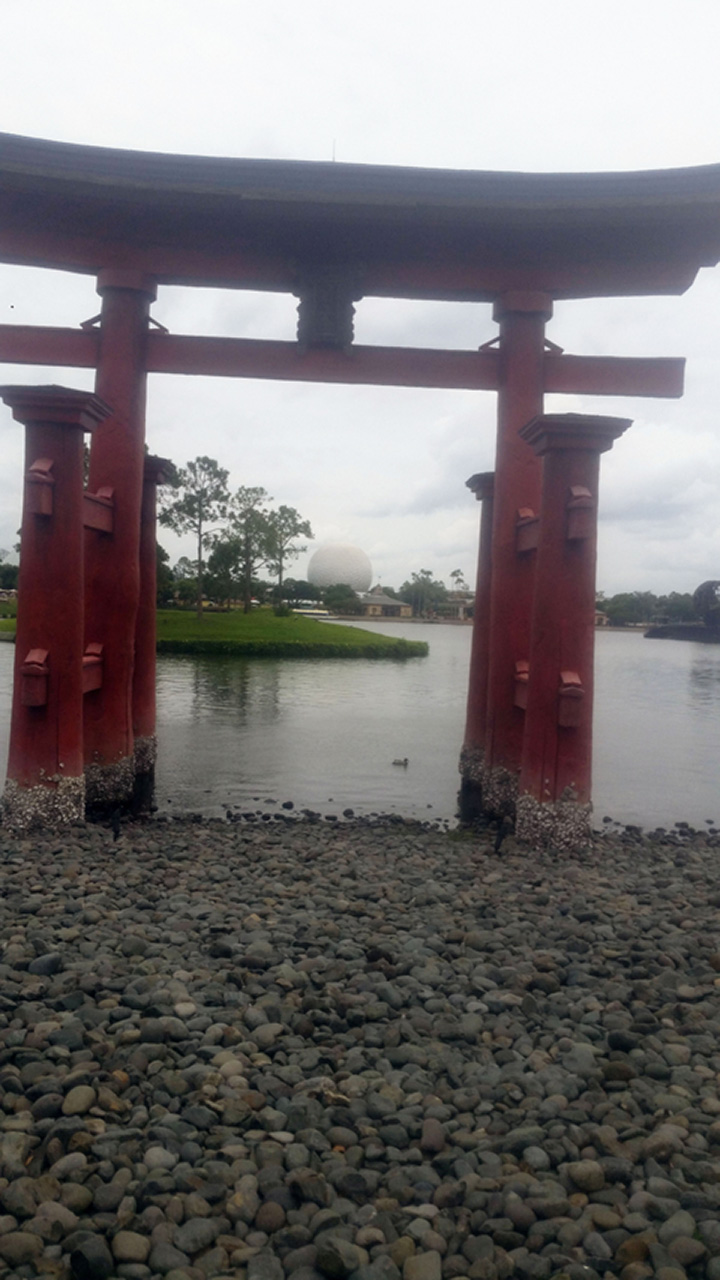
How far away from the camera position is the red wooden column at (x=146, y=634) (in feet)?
29.1

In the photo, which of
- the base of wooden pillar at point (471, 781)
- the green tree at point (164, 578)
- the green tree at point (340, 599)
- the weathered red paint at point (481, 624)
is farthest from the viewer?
the green tree at point (340, 599)

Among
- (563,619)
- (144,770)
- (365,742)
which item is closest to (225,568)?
(365,742)

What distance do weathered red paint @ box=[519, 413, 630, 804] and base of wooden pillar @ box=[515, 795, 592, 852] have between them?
0.06m

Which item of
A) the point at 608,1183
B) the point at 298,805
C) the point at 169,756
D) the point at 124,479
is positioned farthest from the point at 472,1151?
the point at 169,756

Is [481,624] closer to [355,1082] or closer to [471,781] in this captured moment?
[471,781]

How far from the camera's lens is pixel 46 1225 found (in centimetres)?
233

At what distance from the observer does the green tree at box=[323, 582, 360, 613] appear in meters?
65.6

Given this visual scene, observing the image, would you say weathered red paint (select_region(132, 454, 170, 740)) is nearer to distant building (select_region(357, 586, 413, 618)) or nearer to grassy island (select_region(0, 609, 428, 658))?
grassy island (select_region(0, 609, 428, 658))

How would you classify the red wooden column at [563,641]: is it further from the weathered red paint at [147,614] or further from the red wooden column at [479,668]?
the weathered red paint at [147,614]

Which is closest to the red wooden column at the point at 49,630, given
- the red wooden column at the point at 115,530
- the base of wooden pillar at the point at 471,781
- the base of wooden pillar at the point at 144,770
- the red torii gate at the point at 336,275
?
the red torii gate at the point at 336,275

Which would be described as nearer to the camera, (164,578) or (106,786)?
(106,786)

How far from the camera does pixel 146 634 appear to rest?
8.90 metres

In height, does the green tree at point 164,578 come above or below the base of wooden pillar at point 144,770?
above

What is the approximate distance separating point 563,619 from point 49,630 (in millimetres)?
3790
